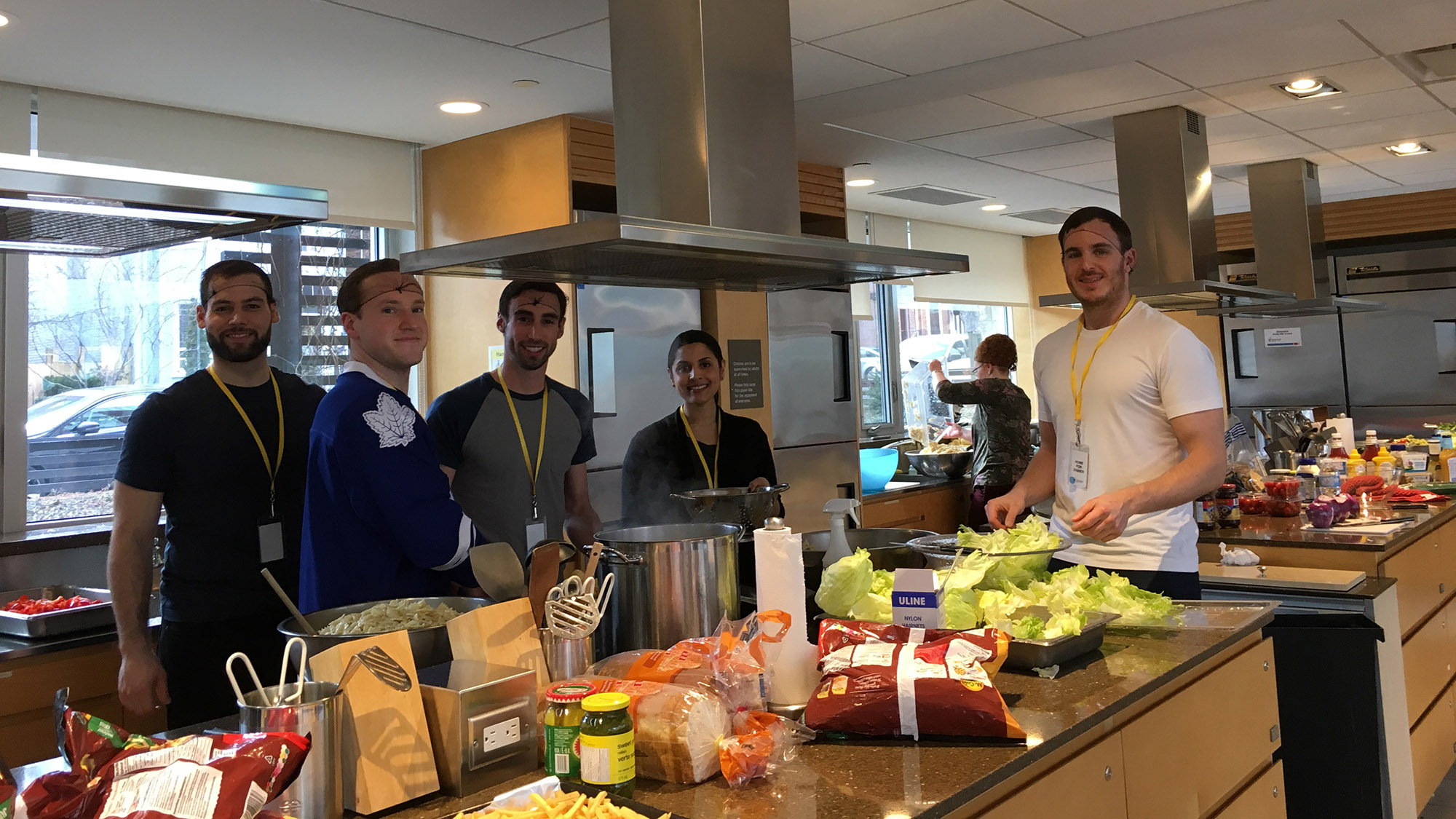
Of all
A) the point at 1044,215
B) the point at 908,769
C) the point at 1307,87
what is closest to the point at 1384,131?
the point at 1307,87

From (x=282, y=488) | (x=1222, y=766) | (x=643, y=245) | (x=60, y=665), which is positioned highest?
(x=643, y=245)

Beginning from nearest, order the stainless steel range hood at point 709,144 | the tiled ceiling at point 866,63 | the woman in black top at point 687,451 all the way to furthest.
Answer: the stainless steel range hood at point 709,144 < the tiled ceiling at point 866,63 < the woman in black top at point 687,451

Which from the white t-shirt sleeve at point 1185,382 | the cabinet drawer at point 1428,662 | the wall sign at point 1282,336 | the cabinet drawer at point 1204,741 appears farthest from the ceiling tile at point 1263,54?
the wall sign at point 1282,336

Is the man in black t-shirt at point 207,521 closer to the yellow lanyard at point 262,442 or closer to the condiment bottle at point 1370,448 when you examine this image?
the yellow lanyard at point 262,442

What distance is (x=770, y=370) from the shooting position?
5.26 metres

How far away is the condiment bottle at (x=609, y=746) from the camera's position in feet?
4.38

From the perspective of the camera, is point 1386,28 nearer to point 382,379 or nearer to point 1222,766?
point 1222,766

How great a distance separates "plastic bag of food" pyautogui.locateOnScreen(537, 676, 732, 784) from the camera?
1.41m

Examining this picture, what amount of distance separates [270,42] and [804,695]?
108 inches

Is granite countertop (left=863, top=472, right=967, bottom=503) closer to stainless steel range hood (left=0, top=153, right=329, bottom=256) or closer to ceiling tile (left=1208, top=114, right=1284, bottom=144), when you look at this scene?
ceiling tile (left=1208, top=114, right=1284, bottom=144)

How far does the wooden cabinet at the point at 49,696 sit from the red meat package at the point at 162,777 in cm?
205

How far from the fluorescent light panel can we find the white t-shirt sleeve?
83.8 inches

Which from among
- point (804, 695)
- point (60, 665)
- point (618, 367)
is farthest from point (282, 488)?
point (618, 367)

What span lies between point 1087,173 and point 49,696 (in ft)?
18.3
